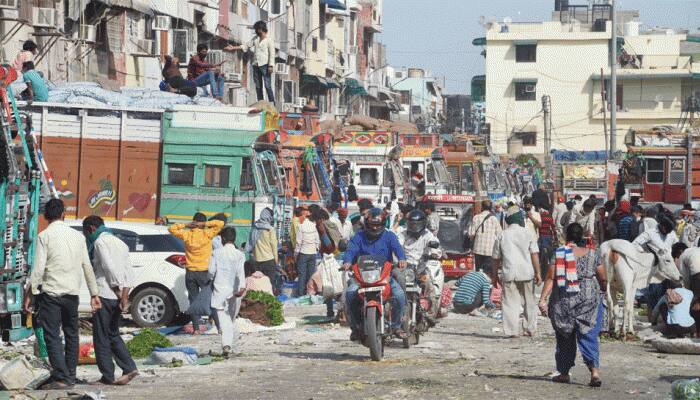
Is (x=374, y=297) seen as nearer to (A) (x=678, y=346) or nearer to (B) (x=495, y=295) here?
(A) (x=678, y=346)

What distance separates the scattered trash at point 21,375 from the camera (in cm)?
1160

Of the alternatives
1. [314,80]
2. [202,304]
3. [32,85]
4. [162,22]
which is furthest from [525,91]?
[202,304]

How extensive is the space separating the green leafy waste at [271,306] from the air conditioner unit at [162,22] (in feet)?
62.2

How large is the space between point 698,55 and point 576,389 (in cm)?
7497

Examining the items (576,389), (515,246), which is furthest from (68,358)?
(515,246)

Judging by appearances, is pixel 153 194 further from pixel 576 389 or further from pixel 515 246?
pixel 576 389

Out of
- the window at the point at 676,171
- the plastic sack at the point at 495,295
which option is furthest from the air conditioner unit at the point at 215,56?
the plastic sack at the point at 495,295

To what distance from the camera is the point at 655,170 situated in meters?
44.4

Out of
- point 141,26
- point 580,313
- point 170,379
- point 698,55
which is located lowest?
point 170,379

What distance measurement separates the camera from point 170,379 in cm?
1294

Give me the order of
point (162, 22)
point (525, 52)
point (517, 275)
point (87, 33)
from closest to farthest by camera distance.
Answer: point (517, 275) < point (87, 33) < point (162, 22) < point (525, 52)

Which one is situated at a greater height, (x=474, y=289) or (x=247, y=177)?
(x=247, y=177)

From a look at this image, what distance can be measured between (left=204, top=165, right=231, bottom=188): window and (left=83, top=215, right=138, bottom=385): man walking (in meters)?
10.6

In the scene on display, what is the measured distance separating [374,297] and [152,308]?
4874 mm
